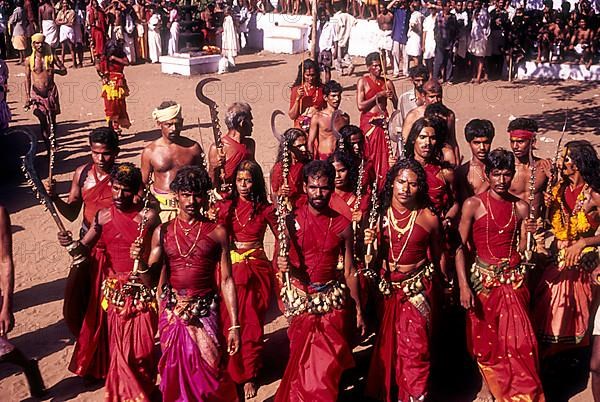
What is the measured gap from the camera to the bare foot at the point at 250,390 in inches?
230

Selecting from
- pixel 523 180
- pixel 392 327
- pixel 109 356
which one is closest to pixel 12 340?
pixel 109 356

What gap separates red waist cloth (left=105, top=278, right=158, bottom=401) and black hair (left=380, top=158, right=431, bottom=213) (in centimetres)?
193

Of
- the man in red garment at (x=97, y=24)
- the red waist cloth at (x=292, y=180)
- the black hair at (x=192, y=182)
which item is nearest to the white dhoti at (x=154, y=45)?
the man in red garment at (x=97, y=24)

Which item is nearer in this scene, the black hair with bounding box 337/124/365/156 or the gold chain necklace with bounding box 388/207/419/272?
the gold chain necklace with bounding box 388/207/419/272

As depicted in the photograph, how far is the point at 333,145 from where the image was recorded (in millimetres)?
8297

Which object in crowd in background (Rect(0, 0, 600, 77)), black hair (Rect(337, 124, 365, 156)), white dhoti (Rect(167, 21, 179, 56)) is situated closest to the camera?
black hair (Rect(337, 124, 365, 156))

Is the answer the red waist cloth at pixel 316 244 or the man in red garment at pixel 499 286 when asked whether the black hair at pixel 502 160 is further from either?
the red waist cloth at pixel 316 244

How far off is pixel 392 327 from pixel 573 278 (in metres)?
1.62

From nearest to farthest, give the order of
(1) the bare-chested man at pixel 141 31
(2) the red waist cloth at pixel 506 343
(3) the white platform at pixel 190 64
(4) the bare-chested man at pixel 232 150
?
(2) the red waist cloth at pixel 506 343 < (4) the bare-chested man at pixel 232 150 < (3) the white platform at pixel 190 64 < (1) the bare-chested man at pixel 141 31

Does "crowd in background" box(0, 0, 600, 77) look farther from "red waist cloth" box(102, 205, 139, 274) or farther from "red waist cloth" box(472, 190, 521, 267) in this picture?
"red waist cloth" box(102, 205, 139, 274)

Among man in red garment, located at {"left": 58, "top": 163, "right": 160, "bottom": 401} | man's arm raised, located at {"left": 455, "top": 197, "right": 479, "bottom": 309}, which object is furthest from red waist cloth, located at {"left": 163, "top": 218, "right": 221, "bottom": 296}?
man's arm raised, located at {"left": 455, "top": 197, "right": 479, "bottom": 309}

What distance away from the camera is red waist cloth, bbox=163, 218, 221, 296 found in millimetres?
4855

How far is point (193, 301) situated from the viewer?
16.1 feet

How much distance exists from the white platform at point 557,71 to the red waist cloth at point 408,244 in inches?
596
